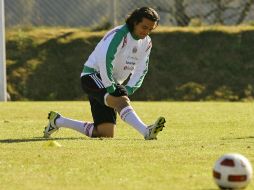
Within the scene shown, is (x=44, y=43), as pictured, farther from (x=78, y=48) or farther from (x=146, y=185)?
(x=146, y=185)

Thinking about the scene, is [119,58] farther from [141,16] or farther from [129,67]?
[141,16]

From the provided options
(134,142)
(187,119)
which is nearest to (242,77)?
(187,119)

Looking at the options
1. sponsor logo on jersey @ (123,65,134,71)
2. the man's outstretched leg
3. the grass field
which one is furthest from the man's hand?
the man's outstretched leg

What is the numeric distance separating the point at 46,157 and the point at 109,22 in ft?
60.3

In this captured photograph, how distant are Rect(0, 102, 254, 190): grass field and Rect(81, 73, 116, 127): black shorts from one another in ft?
1.19

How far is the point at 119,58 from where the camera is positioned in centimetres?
1096

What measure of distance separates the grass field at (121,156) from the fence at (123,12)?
13.7m

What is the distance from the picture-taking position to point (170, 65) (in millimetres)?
24828

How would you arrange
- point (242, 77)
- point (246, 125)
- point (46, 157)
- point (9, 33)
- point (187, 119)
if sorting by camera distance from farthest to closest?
point (9, 33)
point (242, 77)
point (187, 119)
point (246, 125)
point (46, 157)

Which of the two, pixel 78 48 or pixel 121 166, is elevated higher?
pixel 78 48

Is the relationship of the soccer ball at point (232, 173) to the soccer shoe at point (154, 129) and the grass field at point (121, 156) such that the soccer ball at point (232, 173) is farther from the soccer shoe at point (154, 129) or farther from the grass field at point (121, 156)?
the soccer shoe at point (154, 129)

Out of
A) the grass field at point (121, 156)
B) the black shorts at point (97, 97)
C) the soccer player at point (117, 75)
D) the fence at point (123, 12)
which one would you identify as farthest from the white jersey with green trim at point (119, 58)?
the fence at point (123, 12)

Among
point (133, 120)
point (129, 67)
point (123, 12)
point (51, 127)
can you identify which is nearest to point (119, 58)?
point (129, 67)

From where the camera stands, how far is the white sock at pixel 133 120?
10.5 meters
